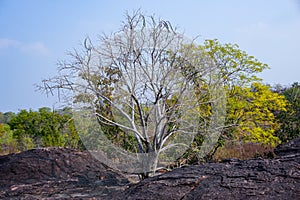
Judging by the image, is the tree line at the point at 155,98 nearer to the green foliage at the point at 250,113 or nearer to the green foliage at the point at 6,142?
the green foliage at the point at 250,113

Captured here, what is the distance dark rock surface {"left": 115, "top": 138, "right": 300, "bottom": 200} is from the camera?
2703 millimetres

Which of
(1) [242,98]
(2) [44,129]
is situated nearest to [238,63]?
(1) [242,98]

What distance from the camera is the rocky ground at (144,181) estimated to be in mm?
2775

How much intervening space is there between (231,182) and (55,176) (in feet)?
10.7

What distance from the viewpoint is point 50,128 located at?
7.31 metres

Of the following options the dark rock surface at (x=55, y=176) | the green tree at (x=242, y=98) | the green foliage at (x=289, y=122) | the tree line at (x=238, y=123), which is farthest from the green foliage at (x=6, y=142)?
the green foliage at (x=289, y=122)

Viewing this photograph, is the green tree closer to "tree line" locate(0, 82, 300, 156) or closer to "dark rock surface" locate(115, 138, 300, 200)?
"tree line" locate(0, 82, 300, 156)

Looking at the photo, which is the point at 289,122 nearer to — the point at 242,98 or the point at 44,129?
the point at 242,98

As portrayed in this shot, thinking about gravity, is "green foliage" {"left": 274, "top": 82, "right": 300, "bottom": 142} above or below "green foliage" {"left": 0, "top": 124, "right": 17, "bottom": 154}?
below

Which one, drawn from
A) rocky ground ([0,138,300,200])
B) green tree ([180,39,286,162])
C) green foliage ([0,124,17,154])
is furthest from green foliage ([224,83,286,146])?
green foliage ([0,124,17,154])

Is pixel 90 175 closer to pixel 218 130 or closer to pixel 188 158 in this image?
pixel 188 158

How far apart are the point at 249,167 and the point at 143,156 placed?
7.00 feet

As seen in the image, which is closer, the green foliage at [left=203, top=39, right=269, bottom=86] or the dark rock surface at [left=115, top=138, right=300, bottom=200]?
the dark rock surface at [left=115, top=138, right=300, bottom=200]

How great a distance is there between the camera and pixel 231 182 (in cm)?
287
